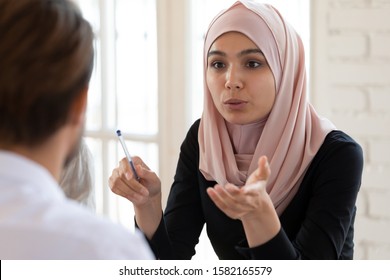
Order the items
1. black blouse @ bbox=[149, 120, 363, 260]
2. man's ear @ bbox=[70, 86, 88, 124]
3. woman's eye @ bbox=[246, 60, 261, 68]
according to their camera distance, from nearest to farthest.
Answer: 1. man's ear @ bbox=[70, 86, 88, 124]
2. black blouse @ bbox=[149, 120, 363, 260]
3. woman's eye @ bbox=[246, 60, 261, 68]

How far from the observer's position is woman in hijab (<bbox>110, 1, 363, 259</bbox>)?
1.40m

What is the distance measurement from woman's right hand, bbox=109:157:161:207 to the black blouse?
8cm

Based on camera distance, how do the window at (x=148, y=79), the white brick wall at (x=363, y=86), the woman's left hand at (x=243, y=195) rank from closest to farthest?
the woman's left hand at (x=243, y=195)
the white brick wall at (x=363, y=86)
the window at (x=148, y=79)

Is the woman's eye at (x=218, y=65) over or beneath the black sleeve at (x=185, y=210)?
over

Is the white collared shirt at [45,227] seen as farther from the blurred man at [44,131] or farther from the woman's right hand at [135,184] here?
the woman's right hand at [135,184]

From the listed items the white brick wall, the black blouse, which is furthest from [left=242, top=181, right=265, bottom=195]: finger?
the white brick wall

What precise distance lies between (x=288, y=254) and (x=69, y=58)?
643mm

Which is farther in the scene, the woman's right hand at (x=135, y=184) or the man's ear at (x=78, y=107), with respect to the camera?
the woman's right hand at (x=135, y=184)

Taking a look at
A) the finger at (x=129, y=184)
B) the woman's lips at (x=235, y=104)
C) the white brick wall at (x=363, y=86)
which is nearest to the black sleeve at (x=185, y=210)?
the finger at (x=129, y=184)

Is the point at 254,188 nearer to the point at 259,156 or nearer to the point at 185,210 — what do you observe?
the point at 259,156

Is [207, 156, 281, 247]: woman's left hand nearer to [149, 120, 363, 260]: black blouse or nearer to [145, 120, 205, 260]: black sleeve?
[149, 120, 363, 260]: black blouse

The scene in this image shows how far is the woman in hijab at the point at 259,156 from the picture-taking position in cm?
140

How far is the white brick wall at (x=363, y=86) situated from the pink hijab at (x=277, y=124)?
1.34ft
